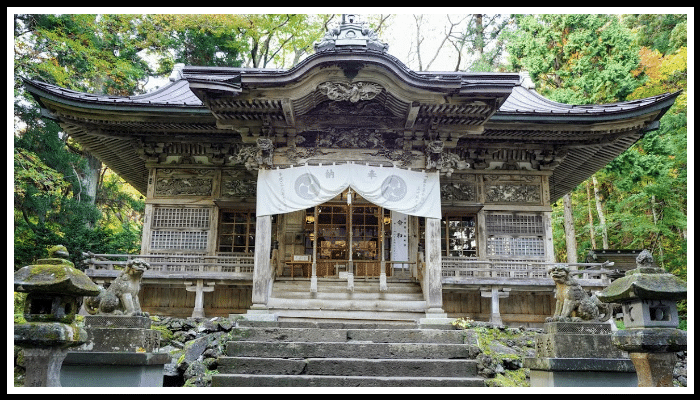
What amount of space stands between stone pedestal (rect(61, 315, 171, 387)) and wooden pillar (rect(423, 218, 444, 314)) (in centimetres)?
511

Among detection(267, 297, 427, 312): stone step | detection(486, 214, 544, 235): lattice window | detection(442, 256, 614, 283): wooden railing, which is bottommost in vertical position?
detection(267, 297, 427, 312): stone step

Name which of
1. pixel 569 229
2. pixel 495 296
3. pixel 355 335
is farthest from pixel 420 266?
pixel 569 229

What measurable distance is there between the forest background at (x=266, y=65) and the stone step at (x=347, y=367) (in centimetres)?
854

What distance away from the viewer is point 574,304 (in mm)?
6566

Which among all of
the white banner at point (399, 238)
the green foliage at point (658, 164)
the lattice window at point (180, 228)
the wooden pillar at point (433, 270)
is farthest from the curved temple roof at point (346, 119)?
the green foliage at point (658, 164)

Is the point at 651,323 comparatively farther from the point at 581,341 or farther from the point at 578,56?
the point at 578,56

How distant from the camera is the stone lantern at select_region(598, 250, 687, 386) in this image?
5043 mm

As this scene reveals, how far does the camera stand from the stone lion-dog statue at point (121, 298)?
645 cm

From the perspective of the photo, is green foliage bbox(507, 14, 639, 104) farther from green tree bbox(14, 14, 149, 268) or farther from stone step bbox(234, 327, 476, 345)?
green tree bbox(14, 14, 149, 268)

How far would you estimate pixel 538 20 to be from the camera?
18844 millimetres

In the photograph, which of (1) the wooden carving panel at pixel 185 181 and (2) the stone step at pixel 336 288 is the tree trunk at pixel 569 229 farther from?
(1) the wooden carving panel at pixel 185 181

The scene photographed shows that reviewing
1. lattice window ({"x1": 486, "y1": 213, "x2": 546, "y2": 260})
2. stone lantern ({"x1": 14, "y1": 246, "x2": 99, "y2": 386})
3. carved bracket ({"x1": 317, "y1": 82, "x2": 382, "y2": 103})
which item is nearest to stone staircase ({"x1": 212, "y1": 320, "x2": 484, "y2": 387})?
stone lantern ({"x1": 14, "y1": 246, "x2": 99, "y2": 386})
